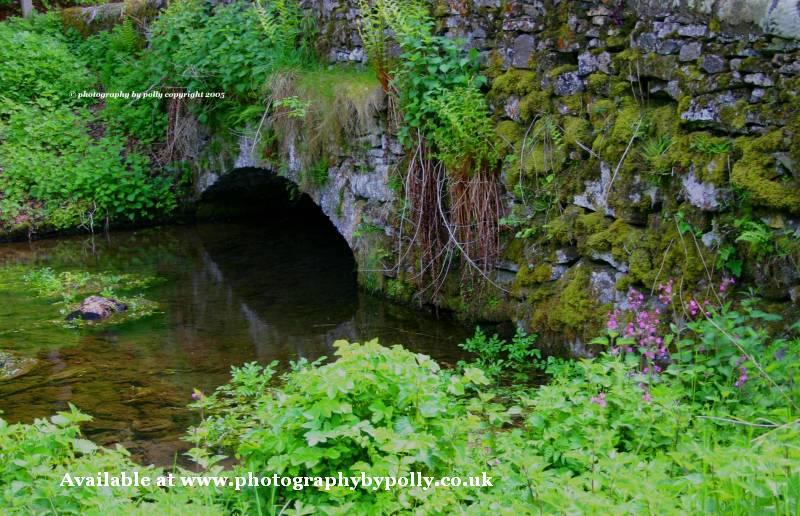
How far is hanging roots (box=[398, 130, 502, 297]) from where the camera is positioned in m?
6.65

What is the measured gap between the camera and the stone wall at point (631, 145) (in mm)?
4473

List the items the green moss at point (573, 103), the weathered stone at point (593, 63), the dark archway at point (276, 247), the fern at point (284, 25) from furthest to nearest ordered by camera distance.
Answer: the fern at point (284, 25), the dark archway at point (276, 247), the green moss at point (573, 103), the weathered stone at point (593, 63)

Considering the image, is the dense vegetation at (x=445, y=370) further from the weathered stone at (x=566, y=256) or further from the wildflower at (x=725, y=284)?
the weathered stone at (x=566, y=256)

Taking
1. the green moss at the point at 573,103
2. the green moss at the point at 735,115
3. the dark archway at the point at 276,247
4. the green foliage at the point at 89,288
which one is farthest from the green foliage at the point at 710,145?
the green foliage at the point at 89,288

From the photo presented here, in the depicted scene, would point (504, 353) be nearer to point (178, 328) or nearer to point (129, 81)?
point (178, 328)

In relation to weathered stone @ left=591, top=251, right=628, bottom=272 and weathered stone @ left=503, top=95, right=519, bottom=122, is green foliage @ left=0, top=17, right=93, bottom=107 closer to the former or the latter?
weathered stone @ left=503, top=95, right=519, bottom=122

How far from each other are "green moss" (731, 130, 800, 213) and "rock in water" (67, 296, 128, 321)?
18.8 feet

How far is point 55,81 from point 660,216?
10.6 metres

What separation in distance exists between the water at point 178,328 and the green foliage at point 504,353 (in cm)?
25

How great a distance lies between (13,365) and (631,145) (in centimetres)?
494

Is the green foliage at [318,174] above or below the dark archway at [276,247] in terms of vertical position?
above

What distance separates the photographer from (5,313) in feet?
26.0

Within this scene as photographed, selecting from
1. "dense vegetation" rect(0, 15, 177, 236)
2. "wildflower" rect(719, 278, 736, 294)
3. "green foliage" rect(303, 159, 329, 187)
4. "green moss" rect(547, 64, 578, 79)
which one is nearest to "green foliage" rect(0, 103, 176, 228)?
"dense vegetation" rect(0, 15, 177, 236)

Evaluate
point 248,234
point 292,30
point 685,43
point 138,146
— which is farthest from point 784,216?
point 138,146
